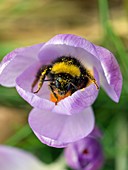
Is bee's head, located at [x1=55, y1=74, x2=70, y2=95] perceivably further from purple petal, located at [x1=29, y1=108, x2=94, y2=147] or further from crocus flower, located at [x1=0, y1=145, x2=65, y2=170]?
crocus flower, located at [x1=0, y1=145, x2=65, y2=170]

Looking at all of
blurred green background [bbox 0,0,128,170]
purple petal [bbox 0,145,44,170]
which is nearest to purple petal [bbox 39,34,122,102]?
purple petal [bbox 0,145,44,170]

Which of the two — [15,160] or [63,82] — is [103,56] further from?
[15,160]

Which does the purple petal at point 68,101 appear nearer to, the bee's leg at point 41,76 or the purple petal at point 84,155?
the bee's leg at point 41,76

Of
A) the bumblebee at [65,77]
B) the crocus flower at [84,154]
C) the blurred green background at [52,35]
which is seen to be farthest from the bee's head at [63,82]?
the blurred green background at [52,35]

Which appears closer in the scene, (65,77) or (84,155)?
(65,77)

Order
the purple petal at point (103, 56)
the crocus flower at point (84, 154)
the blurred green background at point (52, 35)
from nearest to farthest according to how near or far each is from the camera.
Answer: the purple petal at point (103, 56), the crocus flower at point (84, 154), the blurred green background at point (52, 35)

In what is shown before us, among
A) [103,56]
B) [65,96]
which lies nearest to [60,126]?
[65,96]

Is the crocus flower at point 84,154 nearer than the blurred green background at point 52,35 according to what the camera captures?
Yes
